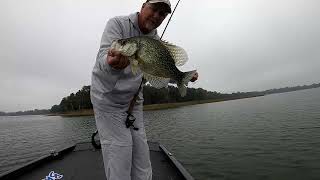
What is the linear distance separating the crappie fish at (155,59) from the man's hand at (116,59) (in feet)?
0.13

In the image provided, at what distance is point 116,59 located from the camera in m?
2.89

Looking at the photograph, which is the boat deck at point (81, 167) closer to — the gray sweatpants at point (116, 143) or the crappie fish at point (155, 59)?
the gray sweatpants at point (116, 143)

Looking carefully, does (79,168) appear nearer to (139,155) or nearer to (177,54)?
(139,155)

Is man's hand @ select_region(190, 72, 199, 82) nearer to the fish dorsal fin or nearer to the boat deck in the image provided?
the fish dorsal fin

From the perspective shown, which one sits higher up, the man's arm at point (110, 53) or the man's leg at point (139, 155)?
the man's arm at point (110, 53)

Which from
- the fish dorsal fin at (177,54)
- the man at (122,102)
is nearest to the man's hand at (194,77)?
the man at (122,102)

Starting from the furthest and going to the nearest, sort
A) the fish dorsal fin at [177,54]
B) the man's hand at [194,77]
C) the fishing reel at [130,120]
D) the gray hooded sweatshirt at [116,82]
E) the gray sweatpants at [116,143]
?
the fishing reel at [130,120] → the gray sweatpants at [116,143] → the man's hand at [194,77] → the gray hooded sweatshirt at [116,82] → the fish dorsal fin at [177,54]

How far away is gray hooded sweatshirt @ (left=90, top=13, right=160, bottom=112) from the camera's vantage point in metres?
3.60

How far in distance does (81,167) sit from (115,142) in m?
4.91

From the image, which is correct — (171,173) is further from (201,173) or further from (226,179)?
(201,173)

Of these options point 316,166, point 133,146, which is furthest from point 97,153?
point 316,166

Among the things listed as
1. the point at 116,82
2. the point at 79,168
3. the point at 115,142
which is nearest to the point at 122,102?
the point at 116,82

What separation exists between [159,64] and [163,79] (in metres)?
0.23

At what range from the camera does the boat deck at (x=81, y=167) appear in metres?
7.38
